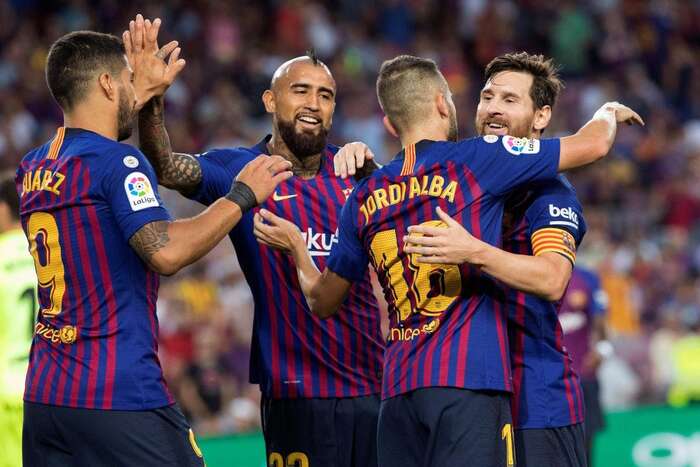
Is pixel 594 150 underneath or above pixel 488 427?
above

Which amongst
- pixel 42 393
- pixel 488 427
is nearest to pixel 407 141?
pixel 488 427

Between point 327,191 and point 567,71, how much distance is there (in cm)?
1206

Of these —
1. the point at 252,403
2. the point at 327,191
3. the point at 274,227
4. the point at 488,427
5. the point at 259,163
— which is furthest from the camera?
the point at 252,403

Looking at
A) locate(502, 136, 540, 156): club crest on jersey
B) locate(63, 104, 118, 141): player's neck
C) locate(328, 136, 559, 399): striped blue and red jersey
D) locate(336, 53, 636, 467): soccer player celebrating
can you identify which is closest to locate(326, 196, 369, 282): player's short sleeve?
locate(328, 136, 559, 399): striped blue and red jersey

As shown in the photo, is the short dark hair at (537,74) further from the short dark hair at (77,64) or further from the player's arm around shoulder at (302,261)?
the short dark hair at (77,64)

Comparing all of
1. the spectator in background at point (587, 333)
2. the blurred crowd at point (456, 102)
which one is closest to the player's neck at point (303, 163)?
the spectator in background at point (587, 333)

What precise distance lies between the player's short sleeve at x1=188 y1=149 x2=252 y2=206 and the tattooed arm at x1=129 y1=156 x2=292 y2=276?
1.12 m

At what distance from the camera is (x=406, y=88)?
17.0 feet

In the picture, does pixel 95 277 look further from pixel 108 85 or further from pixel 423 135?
pixel 423 135

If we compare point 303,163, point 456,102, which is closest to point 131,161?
point 303,163

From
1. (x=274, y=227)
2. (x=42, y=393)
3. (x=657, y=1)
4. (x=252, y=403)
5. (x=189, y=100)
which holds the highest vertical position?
(x=657, y=1)

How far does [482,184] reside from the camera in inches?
193

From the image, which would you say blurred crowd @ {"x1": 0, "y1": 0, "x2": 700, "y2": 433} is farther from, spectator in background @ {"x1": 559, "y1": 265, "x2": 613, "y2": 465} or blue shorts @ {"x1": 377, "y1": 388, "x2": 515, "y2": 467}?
blue shorts @ {"x1": 377, "y1": 388, "x2": 515, "y2": 467}

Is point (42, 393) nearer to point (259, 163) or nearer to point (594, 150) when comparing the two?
point (259, 163)
